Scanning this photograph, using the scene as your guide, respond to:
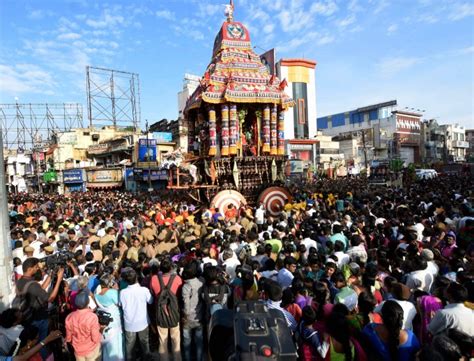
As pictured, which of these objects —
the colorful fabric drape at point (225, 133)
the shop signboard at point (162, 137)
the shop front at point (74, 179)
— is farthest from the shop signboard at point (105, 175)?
the colorful fabric drape at point (225, 133)

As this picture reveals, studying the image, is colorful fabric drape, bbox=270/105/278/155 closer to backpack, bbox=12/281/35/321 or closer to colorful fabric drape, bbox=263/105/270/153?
colorful fabric drape, bbox=263/105/270/153

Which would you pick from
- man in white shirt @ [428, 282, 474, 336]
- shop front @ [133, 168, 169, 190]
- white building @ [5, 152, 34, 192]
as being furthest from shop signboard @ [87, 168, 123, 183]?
man in white shirt @ [428, 282, 474, 336]

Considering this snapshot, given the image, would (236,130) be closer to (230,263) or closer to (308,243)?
(308,243)

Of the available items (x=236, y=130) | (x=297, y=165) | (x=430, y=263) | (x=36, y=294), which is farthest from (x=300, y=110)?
(x=36, y=294)

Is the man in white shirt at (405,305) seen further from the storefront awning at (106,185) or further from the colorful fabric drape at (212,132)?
the storefront awning at (106,185)

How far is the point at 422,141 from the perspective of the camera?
5644 cm

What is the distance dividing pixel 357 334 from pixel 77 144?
43.2m

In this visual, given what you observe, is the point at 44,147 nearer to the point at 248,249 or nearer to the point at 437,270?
the point at 248,249

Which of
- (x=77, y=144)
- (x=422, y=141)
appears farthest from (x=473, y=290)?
(x=422, y=141)

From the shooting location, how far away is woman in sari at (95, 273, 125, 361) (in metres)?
4.37

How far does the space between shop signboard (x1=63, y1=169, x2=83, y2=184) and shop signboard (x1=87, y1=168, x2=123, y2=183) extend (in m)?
1.10

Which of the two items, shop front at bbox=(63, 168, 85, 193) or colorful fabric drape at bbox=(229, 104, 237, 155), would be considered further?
shop front at bbox=(63, 168, 85, 193)

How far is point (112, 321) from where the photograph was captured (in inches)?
170

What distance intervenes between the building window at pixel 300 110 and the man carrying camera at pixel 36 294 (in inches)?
1512
